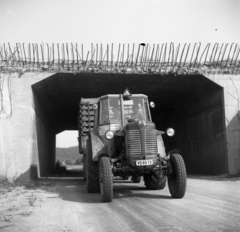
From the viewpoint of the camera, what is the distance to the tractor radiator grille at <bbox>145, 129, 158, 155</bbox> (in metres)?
8.34

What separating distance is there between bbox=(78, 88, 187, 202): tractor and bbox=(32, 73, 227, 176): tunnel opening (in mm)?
6396

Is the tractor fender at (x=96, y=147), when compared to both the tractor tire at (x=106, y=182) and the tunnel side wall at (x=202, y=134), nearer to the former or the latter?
the tractor tire at (x=106, y=182)

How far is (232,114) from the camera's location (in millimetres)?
16641

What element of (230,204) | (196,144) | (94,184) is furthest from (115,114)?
(196,144)

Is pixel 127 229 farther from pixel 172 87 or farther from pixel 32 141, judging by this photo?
pixel 172 87

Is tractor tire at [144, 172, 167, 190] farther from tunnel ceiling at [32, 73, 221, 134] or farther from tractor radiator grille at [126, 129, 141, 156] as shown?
tunnel ceiling at [32, 73, 221, 134]

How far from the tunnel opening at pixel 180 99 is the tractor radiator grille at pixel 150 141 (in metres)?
8.27

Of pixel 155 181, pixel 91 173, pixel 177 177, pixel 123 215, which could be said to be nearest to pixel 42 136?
pixel 91 173

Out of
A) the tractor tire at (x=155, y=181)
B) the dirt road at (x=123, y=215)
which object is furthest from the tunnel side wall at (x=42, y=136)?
the dirt road at (x=123, y=215)

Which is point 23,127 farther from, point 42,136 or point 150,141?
point 150,141

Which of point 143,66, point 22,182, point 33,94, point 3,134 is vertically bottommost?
point 22,182

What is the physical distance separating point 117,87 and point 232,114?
6.31 m

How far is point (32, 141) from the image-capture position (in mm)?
15094

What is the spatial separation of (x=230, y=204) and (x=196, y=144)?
41.5 feet
